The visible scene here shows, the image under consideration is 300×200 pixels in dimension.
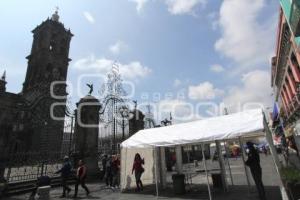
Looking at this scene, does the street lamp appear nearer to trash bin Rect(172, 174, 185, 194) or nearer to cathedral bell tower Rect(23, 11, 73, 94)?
trash bin Rect(172, 174, 185, 194)

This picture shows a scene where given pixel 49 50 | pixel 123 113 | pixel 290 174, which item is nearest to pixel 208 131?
pixel 290 174

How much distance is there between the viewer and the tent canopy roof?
7.86m

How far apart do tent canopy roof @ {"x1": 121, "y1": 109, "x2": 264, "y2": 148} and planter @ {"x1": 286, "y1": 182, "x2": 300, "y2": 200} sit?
173 centimetres

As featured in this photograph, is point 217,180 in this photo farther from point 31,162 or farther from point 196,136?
point 31,162

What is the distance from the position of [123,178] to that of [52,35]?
1339 inches

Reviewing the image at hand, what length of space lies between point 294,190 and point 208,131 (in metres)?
3.26

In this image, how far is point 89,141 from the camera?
14789mm

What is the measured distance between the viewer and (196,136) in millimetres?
8867

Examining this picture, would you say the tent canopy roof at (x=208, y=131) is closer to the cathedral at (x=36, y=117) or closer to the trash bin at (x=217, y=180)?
the trash bin at (x=217, y=180)

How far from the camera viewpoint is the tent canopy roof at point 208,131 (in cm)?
786

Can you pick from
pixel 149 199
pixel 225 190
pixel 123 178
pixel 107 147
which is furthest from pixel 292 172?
pixel 107 147

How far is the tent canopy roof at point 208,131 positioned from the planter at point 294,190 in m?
1.73

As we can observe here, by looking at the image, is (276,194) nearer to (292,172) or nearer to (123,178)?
(292,172)

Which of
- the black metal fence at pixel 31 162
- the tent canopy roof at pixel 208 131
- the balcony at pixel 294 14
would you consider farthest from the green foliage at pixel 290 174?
the black metal fence at pixel 31 162
